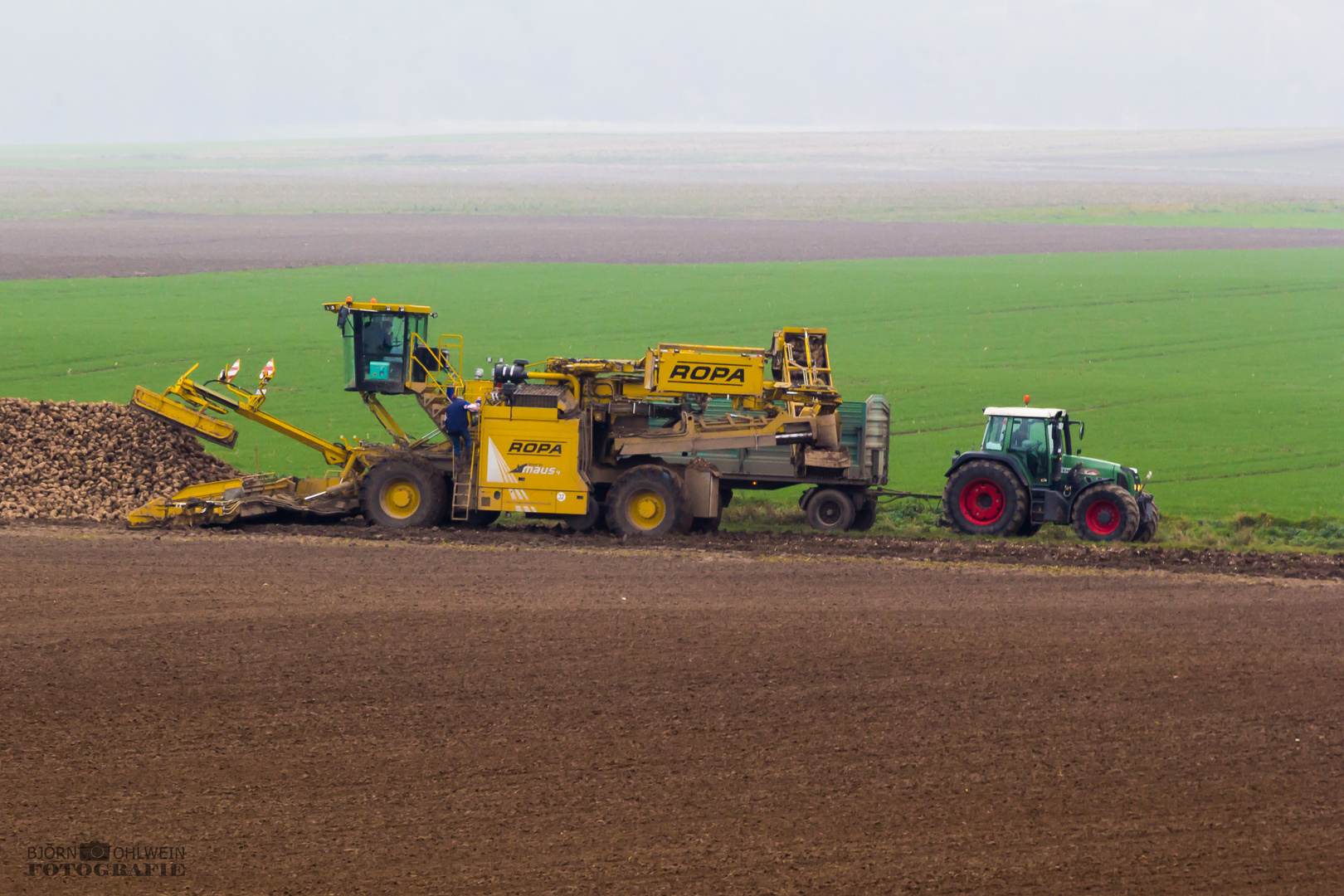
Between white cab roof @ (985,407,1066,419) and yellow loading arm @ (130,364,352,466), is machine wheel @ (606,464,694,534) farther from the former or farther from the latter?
white cab roof @ (985,407,1066,419)

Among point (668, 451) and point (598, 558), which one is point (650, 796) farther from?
point (668, 451)

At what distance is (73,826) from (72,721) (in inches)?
82.7

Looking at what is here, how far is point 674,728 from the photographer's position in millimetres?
12344

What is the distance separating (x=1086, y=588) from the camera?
17047 mm

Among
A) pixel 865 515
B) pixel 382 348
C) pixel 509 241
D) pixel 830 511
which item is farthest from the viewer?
pixel 509 241

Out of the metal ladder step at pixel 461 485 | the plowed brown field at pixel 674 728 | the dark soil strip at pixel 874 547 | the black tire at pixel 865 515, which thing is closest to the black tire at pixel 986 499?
the dark soil strip at pixel 874 547

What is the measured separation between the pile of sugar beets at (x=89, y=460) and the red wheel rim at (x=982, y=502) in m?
12.3

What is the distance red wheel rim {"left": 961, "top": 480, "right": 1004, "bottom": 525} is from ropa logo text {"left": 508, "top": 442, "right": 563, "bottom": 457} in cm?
624

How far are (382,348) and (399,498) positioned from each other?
2.37 metres

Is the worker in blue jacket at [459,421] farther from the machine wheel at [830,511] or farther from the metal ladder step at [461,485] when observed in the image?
the machine wheel at [830,511]

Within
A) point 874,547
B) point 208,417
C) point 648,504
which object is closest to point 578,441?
point 648,504

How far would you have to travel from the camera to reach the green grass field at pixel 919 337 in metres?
28.5

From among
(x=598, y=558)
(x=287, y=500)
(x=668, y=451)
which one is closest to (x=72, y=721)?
(x=598, y=558)

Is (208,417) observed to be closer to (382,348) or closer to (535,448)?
(382,348)
